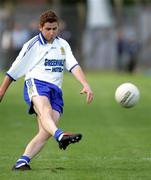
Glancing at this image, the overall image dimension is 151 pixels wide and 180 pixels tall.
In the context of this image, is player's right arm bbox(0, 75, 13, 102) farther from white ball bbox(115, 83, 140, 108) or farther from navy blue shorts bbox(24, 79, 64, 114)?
white ball bbox(115, 83, 140, 108)

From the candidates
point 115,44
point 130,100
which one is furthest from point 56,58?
point 115,44

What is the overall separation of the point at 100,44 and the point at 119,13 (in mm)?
2306

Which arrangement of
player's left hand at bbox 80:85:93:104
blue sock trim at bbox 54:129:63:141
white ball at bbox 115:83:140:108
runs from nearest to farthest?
blue sock trim at bbox 54:129:63:141
player's left hand at bbox 80:85:93:104
white ball at bbox 115:83:140:108

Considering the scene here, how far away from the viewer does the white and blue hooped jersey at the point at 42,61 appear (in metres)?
12.0

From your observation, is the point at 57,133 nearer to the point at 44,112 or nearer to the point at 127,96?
the point at 44,112

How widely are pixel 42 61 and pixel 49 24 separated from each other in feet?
1.72

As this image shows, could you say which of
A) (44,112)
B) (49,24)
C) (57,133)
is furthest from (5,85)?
(57,133)

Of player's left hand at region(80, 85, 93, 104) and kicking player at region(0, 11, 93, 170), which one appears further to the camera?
kicking player at region(0, 11, 93, 170)

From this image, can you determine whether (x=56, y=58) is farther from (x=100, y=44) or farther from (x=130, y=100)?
(x=100, y=44)

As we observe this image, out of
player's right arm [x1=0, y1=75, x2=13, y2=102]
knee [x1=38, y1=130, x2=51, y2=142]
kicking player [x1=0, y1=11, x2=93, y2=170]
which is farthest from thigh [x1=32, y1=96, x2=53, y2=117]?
player's right arm [x1=0, y1=75, x2=13, y2=102]

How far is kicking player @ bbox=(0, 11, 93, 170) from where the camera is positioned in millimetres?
11883

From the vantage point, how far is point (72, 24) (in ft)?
155

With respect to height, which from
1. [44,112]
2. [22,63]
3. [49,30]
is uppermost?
[49,30]

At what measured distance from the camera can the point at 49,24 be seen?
11781mm
